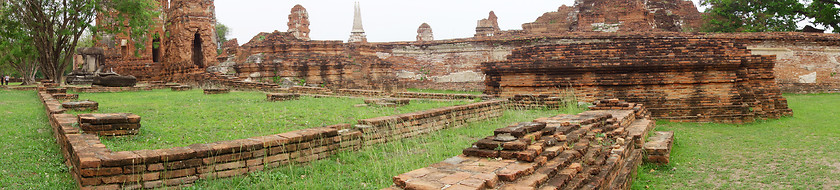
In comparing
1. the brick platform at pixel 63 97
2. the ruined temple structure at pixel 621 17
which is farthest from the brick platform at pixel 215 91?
the ruined temple structure at pixel 621 17

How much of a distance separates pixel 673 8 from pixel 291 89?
16612 millimetres

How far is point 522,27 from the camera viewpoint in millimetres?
22359

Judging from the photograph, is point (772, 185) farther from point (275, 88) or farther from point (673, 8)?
point (673, 8)

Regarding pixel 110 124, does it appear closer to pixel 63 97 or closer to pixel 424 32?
pixel 63 97

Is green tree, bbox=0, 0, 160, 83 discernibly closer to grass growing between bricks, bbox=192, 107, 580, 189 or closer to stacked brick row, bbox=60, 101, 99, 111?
stacked brick row, bbox=60, 101, 99, 111

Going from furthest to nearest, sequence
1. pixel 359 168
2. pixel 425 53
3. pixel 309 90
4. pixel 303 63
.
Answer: pixel 425 53, pixel 303 63, pixel 309 90, pixel 359 168

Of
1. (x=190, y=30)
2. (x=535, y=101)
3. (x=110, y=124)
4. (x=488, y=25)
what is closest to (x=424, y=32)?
(x=488, y=25)

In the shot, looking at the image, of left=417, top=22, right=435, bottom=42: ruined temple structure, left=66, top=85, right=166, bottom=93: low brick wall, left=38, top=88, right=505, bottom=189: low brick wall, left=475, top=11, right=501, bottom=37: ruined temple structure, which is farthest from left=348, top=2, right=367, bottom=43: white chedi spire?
left=38, top=88, right=505, bottom=189: low brick wall

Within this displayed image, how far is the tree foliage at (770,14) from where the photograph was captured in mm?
18734

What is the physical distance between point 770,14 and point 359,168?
20.3m

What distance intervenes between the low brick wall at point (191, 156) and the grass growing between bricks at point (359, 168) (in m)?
0.08

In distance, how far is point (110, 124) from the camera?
14.0 ft

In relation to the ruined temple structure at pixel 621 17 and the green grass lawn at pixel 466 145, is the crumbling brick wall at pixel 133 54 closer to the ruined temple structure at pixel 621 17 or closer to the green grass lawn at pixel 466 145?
the green grass lawn at pixel 466 145

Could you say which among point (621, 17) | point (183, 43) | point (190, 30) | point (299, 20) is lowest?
point (183, 43)
